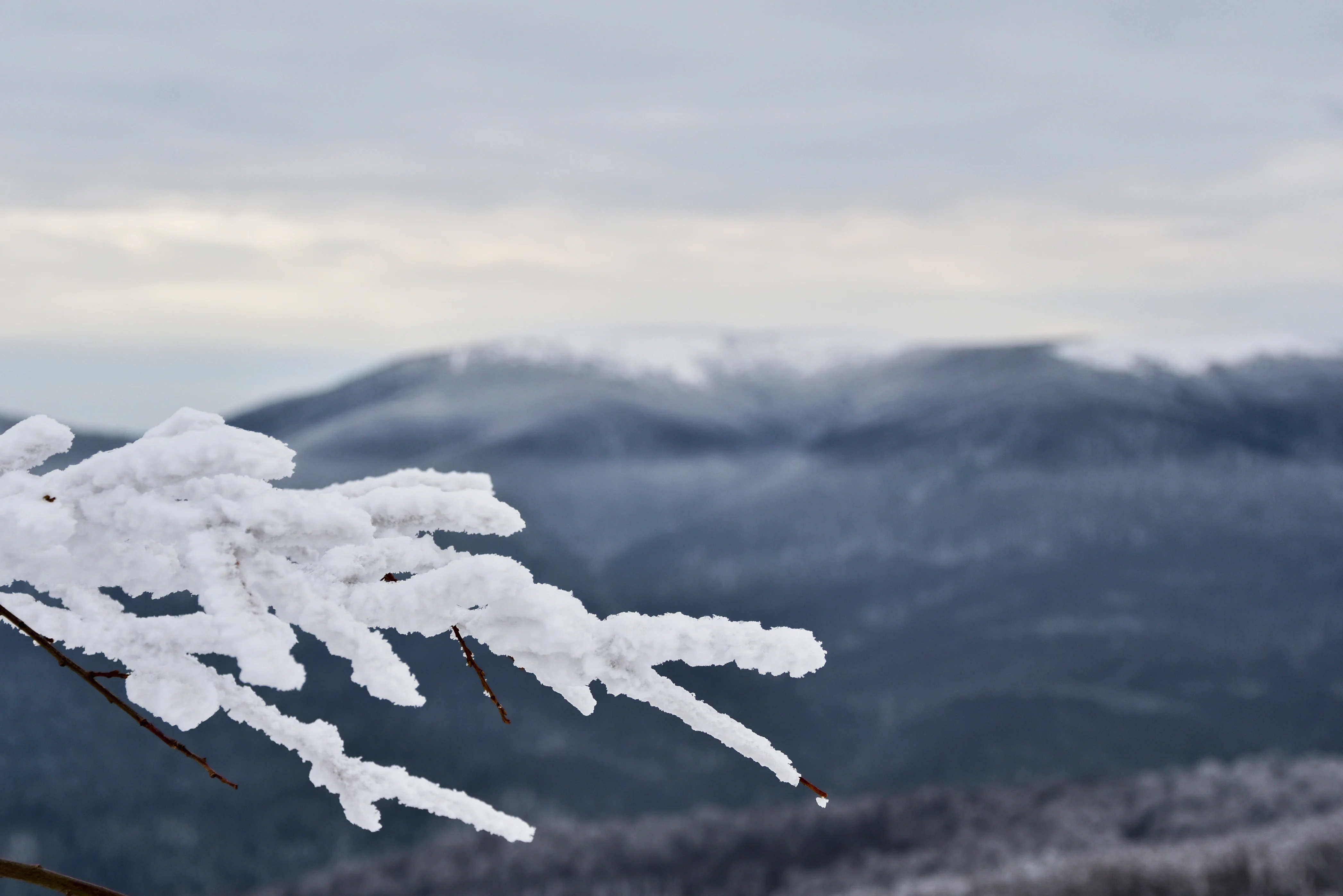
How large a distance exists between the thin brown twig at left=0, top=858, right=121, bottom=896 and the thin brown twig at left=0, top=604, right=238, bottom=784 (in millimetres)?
84

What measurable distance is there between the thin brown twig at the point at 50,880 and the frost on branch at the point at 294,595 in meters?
0.41

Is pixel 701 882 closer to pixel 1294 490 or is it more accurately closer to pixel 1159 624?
pixel 1159 624

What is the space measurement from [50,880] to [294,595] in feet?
2.94

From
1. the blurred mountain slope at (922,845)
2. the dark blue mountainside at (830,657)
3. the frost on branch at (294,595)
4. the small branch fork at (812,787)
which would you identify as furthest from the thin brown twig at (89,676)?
the dark blue mountainside at (830,657)

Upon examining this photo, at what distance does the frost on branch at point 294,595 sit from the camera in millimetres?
1952

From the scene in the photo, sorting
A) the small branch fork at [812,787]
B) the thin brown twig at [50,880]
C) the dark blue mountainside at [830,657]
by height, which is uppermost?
the small branch fork at [812,787]

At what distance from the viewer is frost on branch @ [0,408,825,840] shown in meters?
1.95

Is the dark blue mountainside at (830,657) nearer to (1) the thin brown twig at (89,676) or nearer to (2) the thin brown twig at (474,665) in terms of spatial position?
(1) the thin brown twig at (89,676)

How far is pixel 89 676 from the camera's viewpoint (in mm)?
2213

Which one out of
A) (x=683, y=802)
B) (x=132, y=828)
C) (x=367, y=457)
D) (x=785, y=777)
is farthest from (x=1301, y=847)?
(x=367, y=457)

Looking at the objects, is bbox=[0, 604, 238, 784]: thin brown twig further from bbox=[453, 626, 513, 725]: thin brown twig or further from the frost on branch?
bbox=[453, 626, 513, 725]: thin brown twig

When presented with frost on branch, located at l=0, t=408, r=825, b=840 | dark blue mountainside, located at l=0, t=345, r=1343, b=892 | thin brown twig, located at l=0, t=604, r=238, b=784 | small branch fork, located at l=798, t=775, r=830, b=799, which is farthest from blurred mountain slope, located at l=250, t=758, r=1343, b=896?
thin brown twig, located at l=0, t=604, r=238, b=784

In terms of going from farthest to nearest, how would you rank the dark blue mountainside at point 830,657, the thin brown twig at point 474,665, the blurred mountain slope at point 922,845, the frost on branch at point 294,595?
the dark blue mountainside at point 830,657, the blurred mountain slope at point 922,845, the thin brown twig at point 474,665, the frost on branch at point 294,595

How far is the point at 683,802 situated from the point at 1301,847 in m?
88.4
